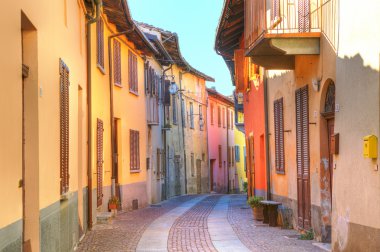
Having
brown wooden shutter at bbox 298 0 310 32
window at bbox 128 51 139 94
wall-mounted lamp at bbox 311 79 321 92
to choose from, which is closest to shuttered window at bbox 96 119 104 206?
window at bbox 128 51 139 94

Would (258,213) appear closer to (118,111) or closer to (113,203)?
(113,203)

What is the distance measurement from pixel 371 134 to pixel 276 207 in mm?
7132

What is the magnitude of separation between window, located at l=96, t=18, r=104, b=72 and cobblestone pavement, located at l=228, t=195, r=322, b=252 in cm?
520

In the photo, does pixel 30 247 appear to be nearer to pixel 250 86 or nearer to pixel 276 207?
pixel 276 207

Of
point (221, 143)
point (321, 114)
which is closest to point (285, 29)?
point (321, 114)

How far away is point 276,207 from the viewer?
15.1 metres

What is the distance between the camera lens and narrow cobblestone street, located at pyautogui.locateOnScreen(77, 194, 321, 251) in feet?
38.2

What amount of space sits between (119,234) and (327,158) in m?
4.79

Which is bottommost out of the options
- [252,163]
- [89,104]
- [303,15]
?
[252,163]

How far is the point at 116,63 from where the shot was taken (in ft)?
64.2

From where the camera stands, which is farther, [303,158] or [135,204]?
[135,204]

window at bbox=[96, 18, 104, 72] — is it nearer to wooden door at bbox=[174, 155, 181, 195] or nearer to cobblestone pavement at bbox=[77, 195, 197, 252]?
cobblestone pavement at bbox=[77, 195, 197, 252]

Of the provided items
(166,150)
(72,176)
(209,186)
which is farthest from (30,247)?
(209,186)

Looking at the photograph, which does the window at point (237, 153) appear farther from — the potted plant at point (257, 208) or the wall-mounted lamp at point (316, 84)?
the wall-mounted lamp at point (316, 84)
